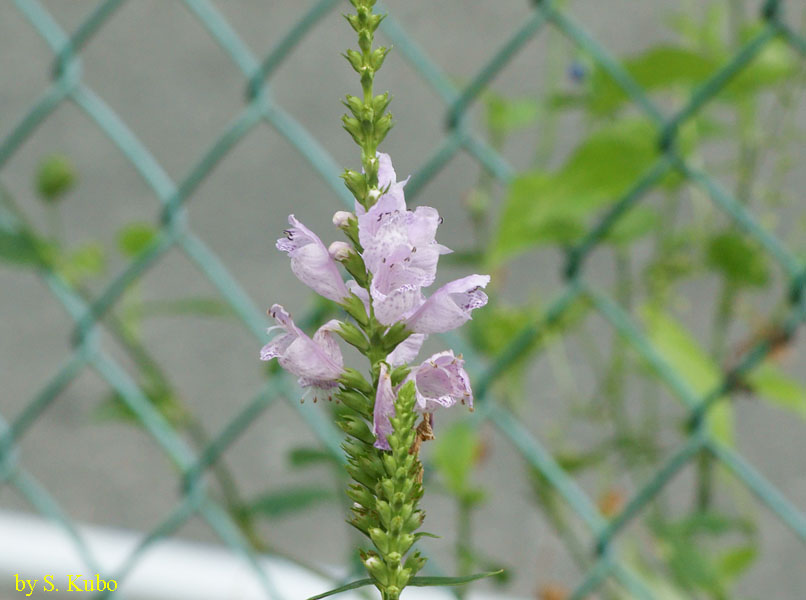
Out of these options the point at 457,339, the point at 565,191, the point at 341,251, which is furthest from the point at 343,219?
the point at 457,339

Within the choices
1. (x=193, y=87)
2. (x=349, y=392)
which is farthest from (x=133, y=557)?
(x=193, y=87)

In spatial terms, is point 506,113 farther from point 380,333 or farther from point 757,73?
point 380,333

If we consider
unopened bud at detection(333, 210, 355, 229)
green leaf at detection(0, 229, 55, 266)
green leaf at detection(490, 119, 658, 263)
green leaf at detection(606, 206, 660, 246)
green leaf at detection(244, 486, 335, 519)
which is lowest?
unopened bud at detection(333, 210, 355, 229)

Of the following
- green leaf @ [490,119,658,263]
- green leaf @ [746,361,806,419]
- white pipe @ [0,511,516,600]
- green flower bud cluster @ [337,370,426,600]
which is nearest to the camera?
green flower bud cluster @ [337,370,426,600]

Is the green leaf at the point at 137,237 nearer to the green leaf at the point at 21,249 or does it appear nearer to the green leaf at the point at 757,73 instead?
the green leaf at the point at 21,249

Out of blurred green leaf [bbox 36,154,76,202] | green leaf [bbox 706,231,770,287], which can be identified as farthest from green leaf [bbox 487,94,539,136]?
blurred green leaf [bbox 36,154,76,202]

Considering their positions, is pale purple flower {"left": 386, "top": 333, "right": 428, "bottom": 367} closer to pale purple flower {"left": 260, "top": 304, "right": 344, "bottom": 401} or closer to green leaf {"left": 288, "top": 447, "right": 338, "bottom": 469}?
pale purple flower {"left": 260, "top": 304, "right": 344, "bottom": 401}

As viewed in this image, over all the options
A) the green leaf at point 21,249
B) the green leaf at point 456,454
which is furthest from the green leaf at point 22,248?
the green leaf at point 456,454

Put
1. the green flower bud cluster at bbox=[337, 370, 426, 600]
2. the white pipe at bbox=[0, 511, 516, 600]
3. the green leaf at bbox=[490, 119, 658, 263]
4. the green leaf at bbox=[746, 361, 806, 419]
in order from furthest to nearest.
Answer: the white pipe at bbox=[0, 511, 516, 600] → the green leaf at bbox=[746, 361, 806, 419] → the green leaf at bbox=[490, 119, 658, 263] → the green flower bud cluster at bbox=[337, 370, 426, 600]

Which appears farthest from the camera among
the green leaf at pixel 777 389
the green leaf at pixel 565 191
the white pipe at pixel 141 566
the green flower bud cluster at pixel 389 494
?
the white pipe at pixel 141 566
